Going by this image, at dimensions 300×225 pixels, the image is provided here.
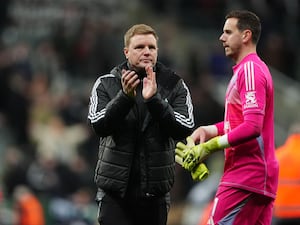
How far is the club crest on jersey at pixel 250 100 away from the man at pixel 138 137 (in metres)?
0.44

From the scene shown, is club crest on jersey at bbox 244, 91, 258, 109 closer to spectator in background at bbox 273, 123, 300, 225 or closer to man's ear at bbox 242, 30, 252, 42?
man's ear at bbox 242, 30, 252, 42

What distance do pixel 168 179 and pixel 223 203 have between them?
435 mm

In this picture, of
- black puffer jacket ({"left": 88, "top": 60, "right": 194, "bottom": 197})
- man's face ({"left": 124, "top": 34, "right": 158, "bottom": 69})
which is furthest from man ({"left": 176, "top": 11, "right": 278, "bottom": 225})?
man's face ({"left": 124, "top": 34, "right": 158, "bottom": 69})

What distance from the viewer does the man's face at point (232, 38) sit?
8.20 metres

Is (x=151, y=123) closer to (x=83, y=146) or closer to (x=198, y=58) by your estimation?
(x=83, y=146)

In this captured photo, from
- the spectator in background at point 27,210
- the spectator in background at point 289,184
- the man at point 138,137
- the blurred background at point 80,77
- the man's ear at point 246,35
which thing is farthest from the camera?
the blurred background at point 80,77

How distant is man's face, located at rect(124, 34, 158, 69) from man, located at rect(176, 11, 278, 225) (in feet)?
1.79

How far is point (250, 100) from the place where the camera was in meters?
7.91

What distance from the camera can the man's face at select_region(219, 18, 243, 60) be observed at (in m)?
8.20

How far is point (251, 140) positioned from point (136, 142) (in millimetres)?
807

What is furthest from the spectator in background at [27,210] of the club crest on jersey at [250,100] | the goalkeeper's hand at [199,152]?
the club crest on jersey at [250,100]

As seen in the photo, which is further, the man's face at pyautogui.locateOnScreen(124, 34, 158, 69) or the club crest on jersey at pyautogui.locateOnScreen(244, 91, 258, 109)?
the man's face at pyautogui.locateOnScreen(124, 34, 158, 69)

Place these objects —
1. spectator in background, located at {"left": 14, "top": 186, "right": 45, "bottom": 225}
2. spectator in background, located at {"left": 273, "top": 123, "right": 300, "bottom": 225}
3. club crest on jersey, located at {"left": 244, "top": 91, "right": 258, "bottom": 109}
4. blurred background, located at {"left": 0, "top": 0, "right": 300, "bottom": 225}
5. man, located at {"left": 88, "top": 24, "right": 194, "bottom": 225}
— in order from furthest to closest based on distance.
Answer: blurred background, located at {"left": 0, "top": 0, "right": 300, "bottom": 225}
spectator in background, located at {"left": 14, "top": 186, "right": 45, "bottom": 225}
spectator in background, located at {"left": 273, "top": 123, "right": 300, "bottom": 225}
man, located at {"left": 88, "top": 24, "right": 194, "bottom": 225}
club crest on jersey, located at {"left": 244, "top": 91, "right": 258, "bottom": 109}

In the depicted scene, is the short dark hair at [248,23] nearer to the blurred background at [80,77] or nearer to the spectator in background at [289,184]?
the spectator in background at [289,184]
